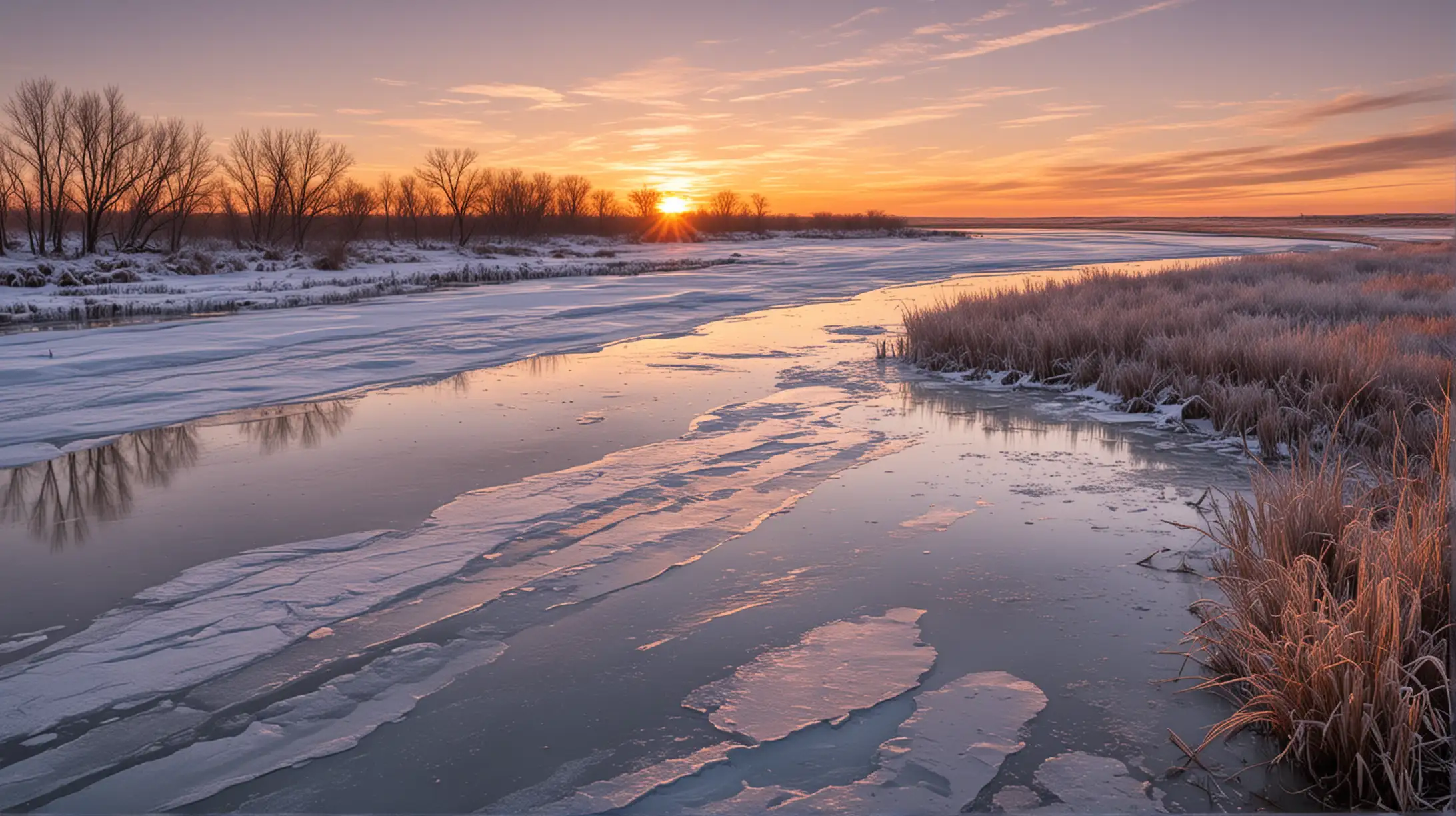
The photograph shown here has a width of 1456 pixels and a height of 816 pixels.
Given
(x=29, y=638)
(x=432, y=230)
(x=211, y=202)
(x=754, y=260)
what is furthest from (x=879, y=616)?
(x=432, y=230)

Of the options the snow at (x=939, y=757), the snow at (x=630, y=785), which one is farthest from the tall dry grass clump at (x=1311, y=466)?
the snow at (x=630, y=785)

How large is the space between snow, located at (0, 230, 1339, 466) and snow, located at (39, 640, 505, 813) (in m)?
6.36

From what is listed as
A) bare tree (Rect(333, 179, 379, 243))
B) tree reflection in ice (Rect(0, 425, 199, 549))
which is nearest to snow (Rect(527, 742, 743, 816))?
tree reflection in ice (Rect(0, 425, 199, 549))

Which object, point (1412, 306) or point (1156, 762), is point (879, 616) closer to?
point (1156, 762)

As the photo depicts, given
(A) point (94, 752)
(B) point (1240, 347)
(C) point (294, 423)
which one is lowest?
(A) point (94, 752)

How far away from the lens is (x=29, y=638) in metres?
4.56

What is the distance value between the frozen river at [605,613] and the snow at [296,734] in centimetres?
2

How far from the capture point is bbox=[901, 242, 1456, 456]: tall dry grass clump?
28.6 feet

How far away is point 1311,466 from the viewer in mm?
5699

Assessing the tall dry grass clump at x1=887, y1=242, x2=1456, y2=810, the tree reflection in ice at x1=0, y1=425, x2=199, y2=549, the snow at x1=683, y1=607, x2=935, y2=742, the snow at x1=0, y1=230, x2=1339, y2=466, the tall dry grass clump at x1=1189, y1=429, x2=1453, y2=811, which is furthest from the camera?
the snow at x1=0, y1=230, x2=1339, y2=466

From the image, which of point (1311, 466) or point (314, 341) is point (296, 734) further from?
point (314, 341)

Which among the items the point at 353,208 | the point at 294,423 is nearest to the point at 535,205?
the point at 353,208

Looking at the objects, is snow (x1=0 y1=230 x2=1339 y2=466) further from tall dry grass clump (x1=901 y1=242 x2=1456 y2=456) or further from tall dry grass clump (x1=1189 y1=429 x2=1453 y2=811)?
tall dry grass clump (x1=1189 y1=429 x2=1453 y2=811)

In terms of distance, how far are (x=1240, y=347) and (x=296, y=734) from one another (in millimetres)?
10944
